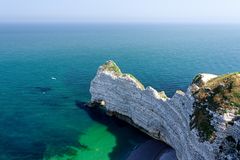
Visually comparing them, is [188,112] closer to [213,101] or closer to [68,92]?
[213,101]

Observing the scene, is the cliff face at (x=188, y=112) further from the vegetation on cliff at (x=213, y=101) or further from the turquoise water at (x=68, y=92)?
the turquoise water at (x=68, y=92)

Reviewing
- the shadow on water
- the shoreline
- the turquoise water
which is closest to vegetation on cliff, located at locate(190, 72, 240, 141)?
the shoreline

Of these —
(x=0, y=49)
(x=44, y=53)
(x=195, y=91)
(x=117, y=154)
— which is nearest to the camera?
(x=195, y=91)

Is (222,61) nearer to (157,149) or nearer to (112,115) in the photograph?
(112,115)

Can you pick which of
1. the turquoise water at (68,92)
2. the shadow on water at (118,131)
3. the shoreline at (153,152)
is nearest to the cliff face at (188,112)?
the shadow on water at (118,131)

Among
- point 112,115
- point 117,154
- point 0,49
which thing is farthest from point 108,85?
point 0,49

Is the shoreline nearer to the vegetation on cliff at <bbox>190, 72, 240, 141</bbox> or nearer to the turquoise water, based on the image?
the turquoise water
